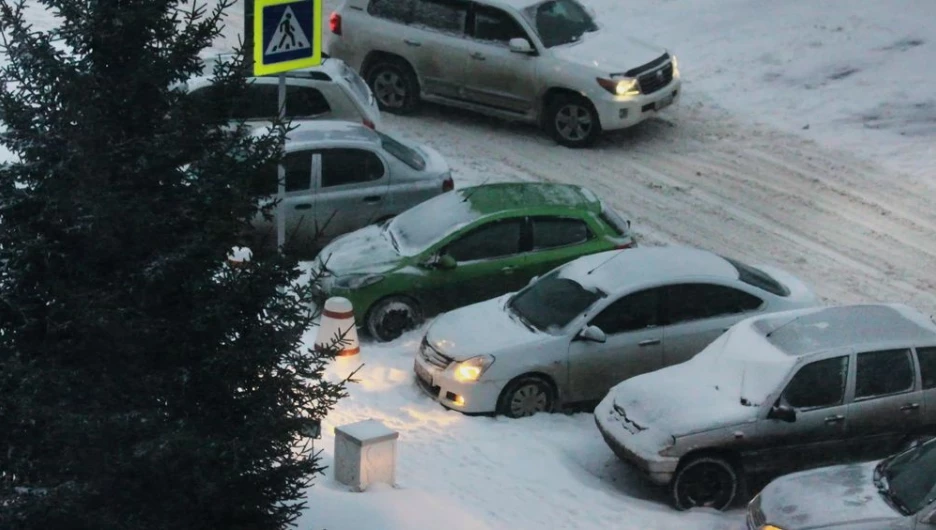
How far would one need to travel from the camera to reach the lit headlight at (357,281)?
1296 cm

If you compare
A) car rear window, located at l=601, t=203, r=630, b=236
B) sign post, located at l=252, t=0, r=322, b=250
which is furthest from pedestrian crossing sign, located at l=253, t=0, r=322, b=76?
car rear window, located at l=601, t=203, r=630, b=236

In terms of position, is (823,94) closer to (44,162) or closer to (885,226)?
(885,226)

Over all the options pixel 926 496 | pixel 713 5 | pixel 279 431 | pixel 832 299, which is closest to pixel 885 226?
pixel 832 299

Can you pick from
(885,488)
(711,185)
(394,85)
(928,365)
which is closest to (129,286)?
(885,488)

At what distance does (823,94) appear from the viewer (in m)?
19.5

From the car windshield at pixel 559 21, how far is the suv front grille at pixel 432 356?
22.4ft

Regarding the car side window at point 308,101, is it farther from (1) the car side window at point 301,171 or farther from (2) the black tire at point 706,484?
(2) the black tire at point 706,484

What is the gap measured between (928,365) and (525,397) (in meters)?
3.27

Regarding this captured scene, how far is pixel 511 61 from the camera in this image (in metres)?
17.9

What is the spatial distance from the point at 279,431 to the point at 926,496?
14.8 feet

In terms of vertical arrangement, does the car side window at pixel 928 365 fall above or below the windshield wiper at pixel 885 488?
above

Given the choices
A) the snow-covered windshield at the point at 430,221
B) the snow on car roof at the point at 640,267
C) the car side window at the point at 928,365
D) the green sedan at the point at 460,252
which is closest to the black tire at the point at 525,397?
the snow on car roof at the point at 640,267

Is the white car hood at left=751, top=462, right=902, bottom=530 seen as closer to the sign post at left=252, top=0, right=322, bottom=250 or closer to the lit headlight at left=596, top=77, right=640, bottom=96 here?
the sign post at left=252, top=0, right=322, bottom=250

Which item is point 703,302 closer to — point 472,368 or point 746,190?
point 472,368
